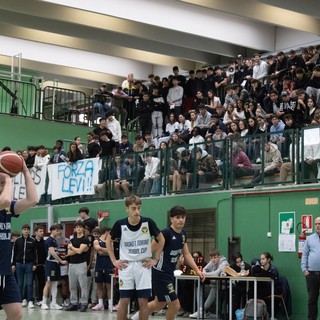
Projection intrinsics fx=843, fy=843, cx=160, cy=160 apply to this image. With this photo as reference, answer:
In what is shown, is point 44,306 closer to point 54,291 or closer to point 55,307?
point 55,307

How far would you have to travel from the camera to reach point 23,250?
71.4 feet

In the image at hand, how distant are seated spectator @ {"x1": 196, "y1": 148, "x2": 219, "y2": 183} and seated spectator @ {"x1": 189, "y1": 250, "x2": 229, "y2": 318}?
2288 millimetres

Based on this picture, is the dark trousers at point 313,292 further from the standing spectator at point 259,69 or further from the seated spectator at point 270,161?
the standing spectator at point 259,69

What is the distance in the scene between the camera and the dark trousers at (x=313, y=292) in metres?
16.3

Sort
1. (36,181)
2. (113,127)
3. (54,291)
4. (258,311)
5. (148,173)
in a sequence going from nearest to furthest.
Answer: (258,311)
(54,291)
(148,173)
(36,181)
(113,127)

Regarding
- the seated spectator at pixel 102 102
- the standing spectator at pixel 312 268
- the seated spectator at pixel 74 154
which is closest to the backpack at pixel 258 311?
the standing spectator at pixel 312 268

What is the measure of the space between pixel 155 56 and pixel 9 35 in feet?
20.9

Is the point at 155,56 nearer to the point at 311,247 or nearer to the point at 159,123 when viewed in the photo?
the point at 159,123

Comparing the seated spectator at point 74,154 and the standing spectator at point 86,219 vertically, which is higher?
the seated spectator at point 74,154

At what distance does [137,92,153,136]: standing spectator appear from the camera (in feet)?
93.1

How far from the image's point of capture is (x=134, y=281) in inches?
507

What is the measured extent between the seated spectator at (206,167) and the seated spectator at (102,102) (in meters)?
10.7

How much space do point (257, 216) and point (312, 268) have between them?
3111 millimetres

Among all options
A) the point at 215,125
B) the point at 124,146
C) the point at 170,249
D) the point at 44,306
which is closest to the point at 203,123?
the point at 215,125
